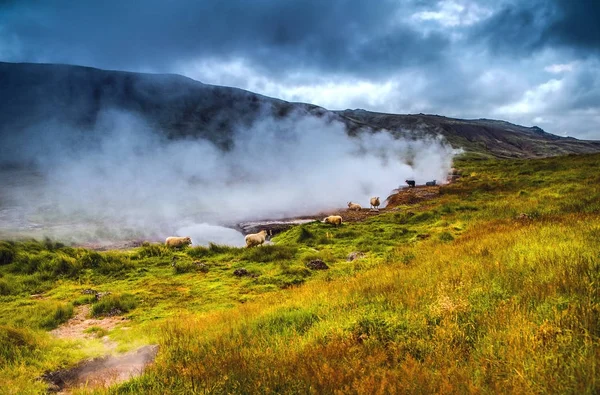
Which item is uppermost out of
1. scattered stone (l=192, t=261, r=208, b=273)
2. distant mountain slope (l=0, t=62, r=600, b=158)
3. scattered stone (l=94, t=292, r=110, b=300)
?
distant mountain slope (l=0, t=62, r=600, b=158)

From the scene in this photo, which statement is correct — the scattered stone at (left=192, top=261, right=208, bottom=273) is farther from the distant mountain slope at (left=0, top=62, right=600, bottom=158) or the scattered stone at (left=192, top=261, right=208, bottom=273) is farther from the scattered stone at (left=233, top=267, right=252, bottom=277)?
the distant mountain slope at (left=0, top=62, right=600, bottom=158)

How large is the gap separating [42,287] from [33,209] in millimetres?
29300

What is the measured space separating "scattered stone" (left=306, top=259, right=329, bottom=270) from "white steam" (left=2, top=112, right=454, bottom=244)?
427 inches

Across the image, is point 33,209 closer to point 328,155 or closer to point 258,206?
point 258,206

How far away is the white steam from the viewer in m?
31.7

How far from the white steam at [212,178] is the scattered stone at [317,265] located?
10.8 meters

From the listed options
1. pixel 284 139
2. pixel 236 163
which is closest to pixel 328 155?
pixel 284 139

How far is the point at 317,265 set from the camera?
1520 cm

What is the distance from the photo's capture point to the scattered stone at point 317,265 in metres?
15.0

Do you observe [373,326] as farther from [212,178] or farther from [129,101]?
[129,101]

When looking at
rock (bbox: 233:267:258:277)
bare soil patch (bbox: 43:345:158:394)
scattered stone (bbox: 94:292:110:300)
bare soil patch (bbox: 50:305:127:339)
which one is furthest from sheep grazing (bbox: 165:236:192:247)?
bare soil patch (bbox: 43:345:158:394)

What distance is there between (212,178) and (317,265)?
40877 millimetres

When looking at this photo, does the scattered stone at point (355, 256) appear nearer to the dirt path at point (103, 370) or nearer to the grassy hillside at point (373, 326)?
the grassy hillside at point (373, 326)

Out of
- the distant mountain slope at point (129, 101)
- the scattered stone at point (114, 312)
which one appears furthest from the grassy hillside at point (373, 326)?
the distant mountain slope at point (129, 101)
